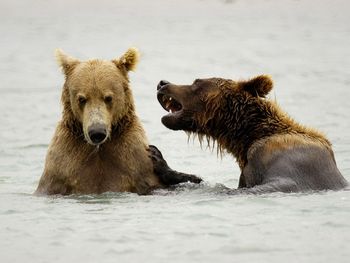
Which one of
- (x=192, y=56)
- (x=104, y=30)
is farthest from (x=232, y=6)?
(x=192, y=56)

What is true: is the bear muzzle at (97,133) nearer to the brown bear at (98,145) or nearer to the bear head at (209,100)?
→ the brown bear at (98,145)

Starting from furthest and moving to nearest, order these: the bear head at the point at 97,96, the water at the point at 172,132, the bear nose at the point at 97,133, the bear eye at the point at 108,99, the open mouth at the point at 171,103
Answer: the open mouth at the point at 171,103 < the bear eye at the point at 108,99 < the bear head at the point at 97,96 < the bear nose at the point at 97,133 < the water at the point at 172,132

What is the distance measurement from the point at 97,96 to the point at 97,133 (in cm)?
54

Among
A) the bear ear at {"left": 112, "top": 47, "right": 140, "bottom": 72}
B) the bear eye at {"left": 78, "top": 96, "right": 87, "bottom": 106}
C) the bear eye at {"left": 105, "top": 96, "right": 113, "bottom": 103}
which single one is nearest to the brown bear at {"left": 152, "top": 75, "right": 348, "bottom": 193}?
the bear ear at {"left": 112, "top": 47, "right": 140, "bottom": 72}

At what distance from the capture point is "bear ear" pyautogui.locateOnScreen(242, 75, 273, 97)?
37.9ft

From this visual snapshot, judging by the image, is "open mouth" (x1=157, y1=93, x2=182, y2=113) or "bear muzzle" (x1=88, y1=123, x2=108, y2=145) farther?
"open mouth" (x1=157, y1=93, x2=182, y2=113)

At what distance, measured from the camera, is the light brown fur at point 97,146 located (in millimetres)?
11250

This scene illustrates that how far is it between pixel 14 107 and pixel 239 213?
40.1 ft

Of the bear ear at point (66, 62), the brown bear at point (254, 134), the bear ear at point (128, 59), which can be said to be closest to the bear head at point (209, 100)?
the brown bear at point (254, 134)

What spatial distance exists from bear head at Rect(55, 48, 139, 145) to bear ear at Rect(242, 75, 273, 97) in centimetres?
126

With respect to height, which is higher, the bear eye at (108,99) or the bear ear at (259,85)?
the bear ear at (259,85)

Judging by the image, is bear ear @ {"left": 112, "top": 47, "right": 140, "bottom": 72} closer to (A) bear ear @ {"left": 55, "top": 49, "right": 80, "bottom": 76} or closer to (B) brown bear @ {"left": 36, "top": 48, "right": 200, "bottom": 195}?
(B) brown bear @ {"left": 36, "top": 48, "right": 200, "bottom": 195}

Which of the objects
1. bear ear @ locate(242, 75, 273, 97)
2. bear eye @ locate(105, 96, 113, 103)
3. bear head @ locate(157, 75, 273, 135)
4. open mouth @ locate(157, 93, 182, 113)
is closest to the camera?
bear eye @ locate(105, 96, 113, 103)

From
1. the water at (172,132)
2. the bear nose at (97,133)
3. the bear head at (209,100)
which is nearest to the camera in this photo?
the water at (172,132)
